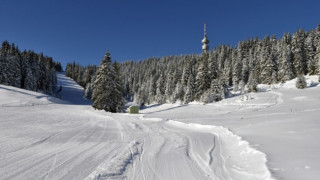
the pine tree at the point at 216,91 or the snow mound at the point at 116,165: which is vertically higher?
the pine tree at the point at 216,91

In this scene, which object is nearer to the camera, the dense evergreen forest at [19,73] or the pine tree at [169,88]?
the dense evergreen forest at [19,73]

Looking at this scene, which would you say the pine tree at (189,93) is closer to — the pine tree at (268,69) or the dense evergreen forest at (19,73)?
the pine tree at (268,69)

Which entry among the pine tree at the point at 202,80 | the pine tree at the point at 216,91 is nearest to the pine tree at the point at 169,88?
the pine tree at the point at 202,80

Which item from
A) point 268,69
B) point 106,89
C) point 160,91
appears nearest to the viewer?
point 106,89

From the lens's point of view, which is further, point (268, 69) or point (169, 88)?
point (169, 88)

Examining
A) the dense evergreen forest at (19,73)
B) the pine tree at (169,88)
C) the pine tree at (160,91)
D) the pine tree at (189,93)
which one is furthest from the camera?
the pine tree at (160,91)

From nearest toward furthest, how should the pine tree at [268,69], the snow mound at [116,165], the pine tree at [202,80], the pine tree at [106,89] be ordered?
1. the snow mound at [116,165]
2. the pine tree at [106,89]
3. the pine tree at [202,80]
4. the pine tree at [268,69]

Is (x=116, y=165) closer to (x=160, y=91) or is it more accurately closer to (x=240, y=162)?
(x=240, y=162)

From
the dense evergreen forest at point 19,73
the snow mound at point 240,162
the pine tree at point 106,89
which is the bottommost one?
the snow mound at point 240,162

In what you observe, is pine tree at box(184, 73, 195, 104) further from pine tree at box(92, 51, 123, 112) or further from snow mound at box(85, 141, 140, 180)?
snow mound at box(85, 141, 140, 180)

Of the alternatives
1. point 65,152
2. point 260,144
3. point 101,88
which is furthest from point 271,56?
point 65,152

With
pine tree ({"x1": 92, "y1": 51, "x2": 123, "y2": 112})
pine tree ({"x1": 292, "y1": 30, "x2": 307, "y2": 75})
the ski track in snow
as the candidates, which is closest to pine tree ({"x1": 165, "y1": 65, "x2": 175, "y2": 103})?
pine tree ({"x1": 92, "y1": 51, "x2": 123, "y2": 112})

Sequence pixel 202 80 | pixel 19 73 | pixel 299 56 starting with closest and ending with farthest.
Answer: pixel 202 80
pixel 299 56
pixel 19 73

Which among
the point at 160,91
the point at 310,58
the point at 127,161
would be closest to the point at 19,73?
the point at 160,91
